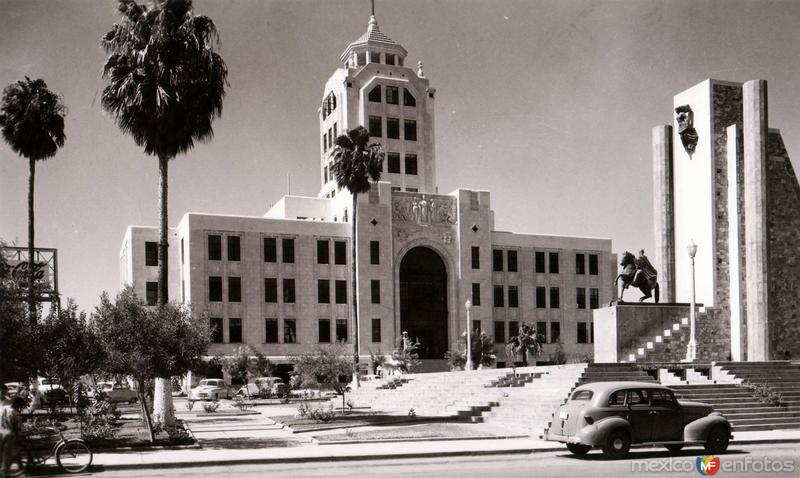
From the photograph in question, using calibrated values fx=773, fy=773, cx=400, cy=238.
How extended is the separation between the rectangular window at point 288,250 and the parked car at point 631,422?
48492mm

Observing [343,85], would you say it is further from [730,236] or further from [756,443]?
[756,443]

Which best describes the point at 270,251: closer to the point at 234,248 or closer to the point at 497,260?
the point at 234,248

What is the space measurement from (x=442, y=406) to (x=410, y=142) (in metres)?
45.6

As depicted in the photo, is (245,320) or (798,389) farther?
(245,320)

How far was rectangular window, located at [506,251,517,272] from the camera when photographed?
7081cm

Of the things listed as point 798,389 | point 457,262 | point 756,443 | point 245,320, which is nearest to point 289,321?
point 245,320

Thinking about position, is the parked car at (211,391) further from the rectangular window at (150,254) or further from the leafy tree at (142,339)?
A: the leafy tree at (142,339)

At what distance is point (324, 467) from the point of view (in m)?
16.3

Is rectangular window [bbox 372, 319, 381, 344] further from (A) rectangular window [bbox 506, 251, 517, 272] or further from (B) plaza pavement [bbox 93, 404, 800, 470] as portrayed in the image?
(B) plaza pavement [bbox 93, 404, 800, 470]

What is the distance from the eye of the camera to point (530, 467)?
50.9ft

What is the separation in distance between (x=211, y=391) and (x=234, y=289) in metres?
14.5

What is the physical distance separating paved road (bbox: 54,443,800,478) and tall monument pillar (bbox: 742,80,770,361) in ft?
47.0

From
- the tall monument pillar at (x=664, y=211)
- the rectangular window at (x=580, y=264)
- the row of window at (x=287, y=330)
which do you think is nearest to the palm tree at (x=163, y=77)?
the tall monument pillar at (x=664, y=211)

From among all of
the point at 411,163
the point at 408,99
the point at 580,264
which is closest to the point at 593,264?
the point at 580,264
